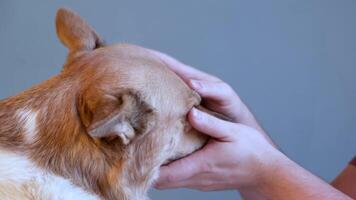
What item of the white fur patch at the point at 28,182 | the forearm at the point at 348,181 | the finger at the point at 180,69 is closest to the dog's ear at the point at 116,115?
the white fur patch at the point at 28,182

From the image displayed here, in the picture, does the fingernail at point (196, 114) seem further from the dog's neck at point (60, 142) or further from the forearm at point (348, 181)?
the forearm at point (348, 181)

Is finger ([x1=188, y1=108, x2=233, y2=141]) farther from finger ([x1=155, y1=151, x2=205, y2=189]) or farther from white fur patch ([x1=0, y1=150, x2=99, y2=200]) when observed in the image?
white fur patch ([x1=0, y1=150, x2=99, y2=200])

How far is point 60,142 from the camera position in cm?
92

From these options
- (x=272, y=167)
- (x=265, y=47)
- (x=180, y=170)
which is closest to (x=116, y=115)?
(x=180, y=170)

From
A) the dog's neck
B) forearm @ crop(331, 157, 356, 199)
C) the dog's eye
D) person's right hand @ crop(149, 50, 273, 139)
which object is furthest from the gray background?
the dog's neck

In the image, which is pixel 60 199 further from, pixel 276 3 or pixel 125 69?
pixel 276 3

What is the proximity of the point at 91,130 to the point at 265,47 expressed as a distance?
51.4 inches

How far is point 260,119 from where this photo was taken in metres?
2.07

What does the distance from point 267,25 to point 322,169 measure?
0.63 meters

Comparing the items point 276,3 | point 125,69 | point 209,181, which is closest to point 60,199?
point 125,69

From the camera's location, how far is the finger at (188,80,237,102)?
111 centimetres

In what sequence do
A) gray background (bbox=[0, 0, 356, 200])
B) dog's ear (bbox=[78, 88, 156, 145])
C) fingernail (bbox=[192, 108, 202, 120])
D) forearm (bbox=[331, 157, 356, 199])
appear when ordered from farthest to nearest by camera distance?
gray background (bbox=[0, 0, 356, 200]) → forearm (bbox=[331, 157, 356, 199]) → fingernail (bbox=[192, 108, 202, 120]) → dog's ear (bbox=[78, 88, 156, 145])

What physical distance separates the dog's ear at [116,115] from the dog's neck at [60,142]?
0.03 meters

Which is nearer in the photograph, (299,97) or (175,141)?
(175,141)
